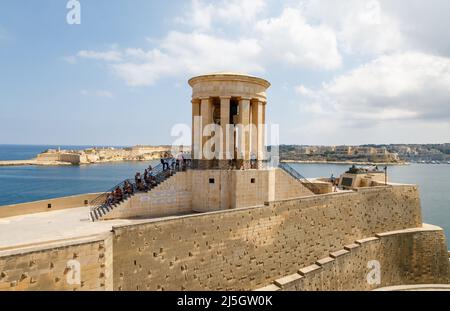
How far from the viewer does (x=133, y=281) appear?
327 inches

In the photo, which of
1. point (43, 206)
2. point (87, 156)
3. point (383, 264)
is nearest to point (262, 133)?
point (383, 264)

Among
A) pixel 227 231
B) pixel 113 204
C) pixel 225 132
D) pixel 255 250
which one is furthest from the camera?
pixel 225 132

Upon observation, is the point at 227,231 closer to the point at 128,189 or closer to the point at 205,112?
the point at 128,189

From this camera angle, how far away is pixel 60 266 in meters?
6.59

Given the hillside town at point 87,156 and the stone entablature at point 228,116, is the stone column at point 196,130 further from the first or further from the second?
the hillside town at point 87,156

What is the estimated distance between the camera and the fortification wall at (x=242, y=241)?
851cm

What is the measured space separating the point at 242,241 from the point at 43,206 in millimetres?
8772

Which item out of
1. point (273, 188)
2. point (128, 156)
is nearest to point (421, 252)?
point (273, 188)

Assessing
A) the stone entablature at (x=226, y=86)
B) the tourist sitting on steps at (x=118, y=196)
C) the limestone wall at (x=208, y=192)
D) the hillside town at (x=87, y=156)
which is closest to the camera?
the tourist sitting on steps at (x=118, y=196)

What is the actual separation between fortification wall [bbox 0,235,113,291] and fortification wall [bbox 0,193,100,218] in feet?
20.7

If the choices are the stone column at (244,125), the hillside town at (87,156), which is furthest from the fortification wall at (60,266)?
the hillside town at (87,156)

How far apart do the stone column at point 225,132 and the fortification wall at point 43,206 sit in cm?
661

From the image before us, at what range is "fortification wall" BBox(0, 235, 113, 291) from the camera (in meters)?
5.98

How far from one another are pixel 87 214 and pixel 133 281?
15.4 feet
